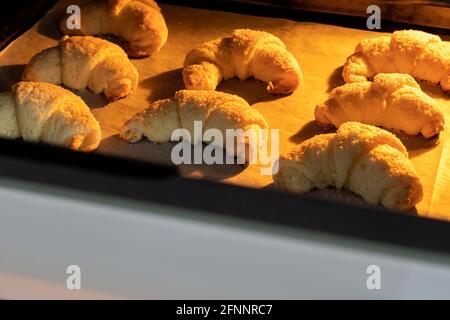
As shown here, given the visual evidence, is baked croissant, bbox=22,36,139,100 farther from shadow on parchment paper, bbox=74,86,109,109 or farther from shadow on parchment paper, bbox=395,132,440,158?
shadow on parchment paper, bbox=395,132,440,158

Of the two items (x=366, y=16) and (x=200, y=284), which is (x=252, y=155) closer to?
(x=200, y=284)

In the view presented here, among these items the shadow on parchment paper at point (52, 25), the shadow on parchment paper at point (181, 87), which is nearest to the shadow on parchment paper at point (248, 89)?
the shadow on parchment paper at point (181, 87)

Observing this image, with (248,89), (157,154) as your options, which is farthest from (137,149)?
(248,89)

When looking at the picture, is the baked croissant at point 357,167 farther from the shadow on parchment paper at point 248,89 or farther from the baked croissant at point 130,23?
the baked croissant at point 130,23

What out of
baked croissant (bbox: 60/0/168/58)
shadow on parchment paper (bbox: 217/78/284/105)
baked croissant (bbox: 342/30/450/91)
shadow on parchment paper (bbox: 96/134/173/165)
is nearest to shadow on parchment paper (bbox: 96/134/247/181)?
shadow on parchment paper (bbox: 96/134/173/165)

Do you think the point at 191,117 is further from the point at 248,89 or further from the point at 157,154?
the point at 248,89

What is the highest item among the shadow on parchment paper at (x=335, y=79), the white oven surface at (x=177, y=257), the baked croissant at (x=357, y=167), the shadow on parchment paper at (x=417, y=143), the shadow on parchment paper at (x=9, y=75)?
the shadow on parchment paper at (x=9, y=75)
